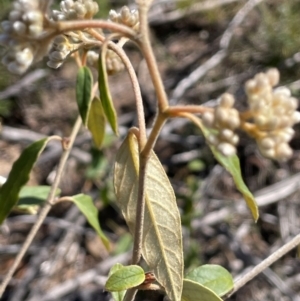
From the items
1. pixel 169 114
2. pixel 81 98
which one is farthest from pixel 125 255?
pixel 169 114

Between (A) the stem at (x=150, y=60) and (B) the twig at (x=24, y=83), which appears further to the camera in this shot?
(B) the twig at (x=24, y=83)

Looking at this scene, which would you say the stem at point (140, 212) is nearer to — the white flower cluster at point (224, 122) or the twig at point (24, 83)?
the white flower cluster at point (224, 122)

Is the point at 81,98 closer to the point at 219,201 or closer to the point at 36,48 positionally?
the point at 36,48

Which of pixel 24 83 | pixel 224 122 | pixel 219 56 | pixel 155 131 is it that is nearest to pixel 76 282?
pixel 24 83

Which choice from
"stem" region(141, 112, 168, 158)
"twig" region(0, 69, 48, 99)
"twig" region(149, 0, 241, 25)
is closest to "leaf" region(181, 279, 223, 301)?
"stem" region(141, 112, 168, 158)

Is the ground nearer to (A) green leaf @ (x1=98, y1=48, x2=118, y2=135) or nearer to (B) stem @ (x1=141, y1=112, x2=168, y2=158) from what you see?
(A) green leaf @ (x1=98, y1=48, x2=118, y2=135)

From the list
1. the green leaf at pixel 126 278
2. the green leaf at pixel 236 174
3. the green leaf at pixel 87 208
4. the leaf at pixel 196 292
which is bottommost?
the green leaf at pixel 87 208

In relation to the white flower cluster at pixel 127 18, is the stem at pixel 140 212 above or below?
below

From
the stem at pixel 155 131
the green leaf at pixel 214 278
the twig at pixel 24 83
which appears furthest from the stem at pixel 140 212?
the twig at pixel 24 83
